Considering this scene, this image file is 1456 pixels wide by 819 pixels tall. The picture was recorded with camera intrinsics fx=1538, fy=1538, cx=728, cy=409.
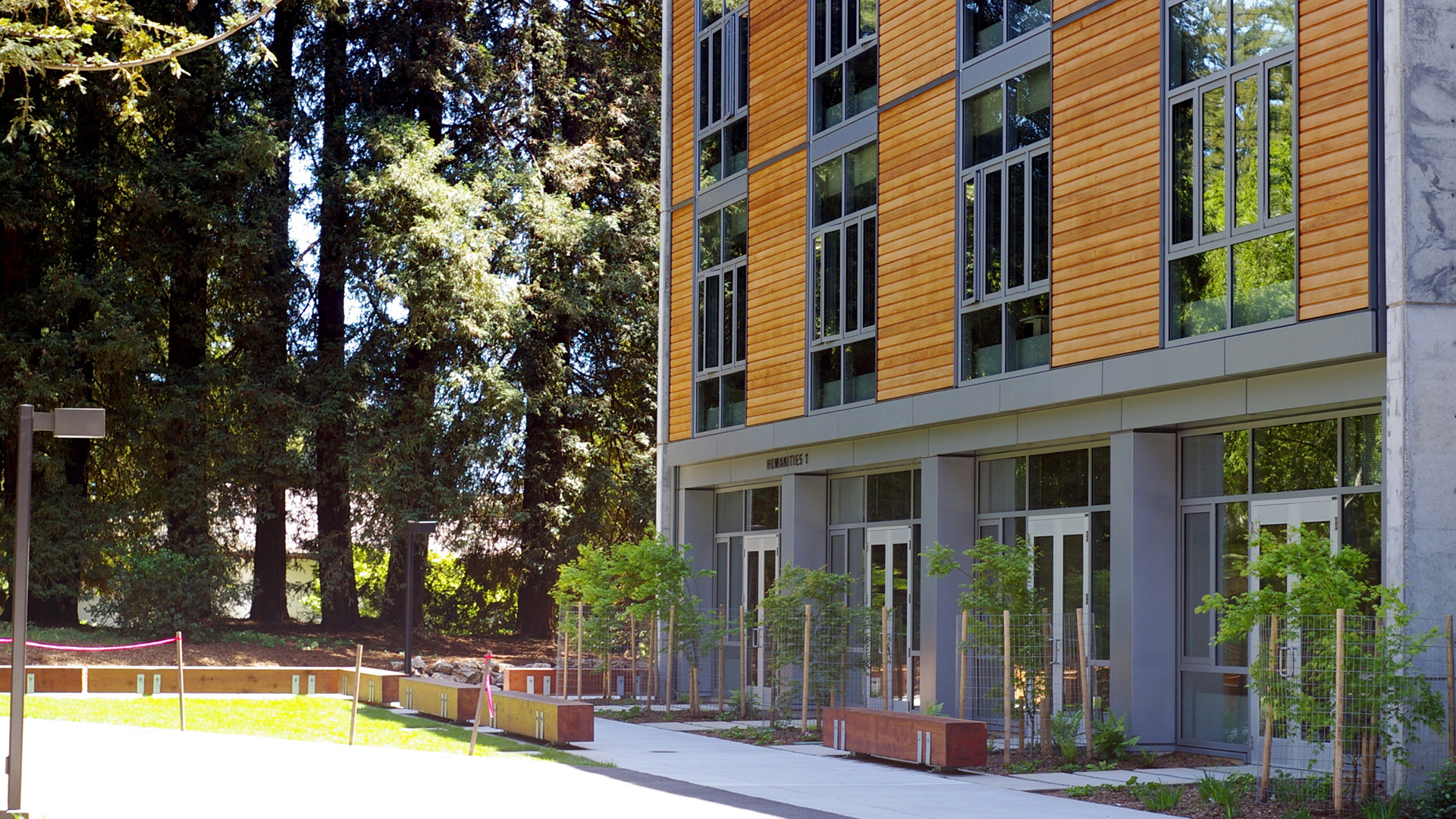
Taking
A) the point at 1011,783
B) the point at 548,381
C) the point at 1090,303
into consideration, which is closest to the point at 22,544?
the point at 1011,783

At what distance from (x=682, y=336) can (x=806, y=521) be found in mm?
4966

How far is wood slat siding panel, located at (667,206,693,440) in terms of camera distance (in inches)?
1082

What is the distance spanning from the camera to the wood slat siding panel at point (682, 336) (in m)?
27.5

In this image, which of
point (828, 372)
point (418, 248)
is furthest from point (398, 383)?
point (828, 372)

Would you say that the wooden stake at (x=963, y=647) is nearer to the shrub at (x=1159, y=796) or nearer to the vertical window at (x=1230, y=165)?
the shrub at (x=1159, y=796)

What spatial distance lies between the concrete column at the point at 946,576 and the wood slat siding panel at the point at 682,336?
733 centimetres

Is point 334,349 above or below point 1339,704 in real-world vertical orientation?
above

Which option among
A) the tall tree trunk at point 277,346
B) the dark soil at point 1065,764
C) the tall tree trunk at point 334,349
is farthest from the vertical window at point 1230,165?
the tall tree trunk at point 277,346

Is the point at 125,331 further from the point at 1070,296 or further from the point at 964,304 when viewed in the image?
the point at 1070,296

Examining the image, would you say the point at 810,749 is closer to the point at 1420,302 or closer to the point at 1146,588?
the point at 1146,588

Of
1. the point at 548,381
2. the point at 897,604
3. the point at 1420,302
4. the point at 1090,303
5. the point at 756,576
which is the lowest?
the point at 897,604

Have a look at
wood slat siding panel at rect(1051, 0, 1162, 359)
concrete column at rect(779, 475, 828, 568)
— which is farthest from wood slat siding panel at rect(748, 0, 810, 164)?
wood slat siding panel at rect(1051, 0, 1162, 359)

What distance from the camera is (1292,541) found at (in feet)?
51.7

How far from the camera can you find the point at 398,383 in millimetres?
36312
